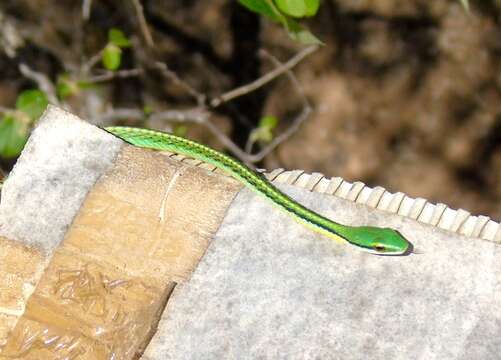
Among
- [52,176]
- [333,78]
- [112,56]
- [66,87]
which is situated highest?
[333,78]

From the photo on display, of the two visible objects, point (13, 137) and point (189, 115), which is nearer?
point (13, 137)

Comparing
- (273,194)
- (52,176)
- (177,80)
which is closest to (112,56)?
(177,80)

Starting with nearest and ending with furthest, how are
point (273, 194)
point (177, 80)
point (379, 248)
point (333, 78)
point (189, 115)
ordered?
point (379, 248) < point (273, 194) < point (177, 80) < point (189, 115) < point (333, 78)

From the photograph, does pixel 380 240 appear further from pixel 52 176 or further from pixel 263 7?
pixel 52 176

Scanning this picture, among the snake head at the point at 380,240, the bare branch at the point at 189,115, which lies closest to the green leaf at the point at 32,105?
the bare branch at the point at 189,115

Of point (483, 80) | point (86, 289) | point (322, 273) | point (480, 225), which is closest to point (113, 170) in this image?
point (86, 289)

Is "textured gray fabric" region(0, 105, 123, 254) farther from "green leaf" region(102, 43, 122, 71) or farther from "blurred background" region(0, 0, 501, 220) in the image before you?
"blurred background" region(0, 0, 501, 220)

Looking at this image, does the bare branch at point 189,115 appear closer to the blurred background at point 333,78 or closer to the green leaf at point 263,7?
the blurred background at point 333,78
